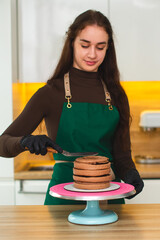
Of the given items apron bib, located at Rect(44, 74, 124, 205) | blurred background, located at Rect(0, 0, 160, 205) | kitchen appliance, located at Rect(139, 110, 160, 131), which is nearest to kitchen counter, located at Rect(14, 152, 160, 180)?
blurred background, located at Rect(0, 0, 160, 205)

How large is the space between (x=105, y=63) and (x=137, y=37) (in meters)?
1.06

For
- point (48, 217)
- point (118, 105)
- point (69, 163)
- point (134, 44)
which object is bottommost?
point (48, 217)

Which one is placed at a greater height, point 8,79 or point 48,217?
point 8,79

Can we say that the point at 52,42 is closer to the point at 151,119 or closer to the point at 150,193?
the point at 151,119

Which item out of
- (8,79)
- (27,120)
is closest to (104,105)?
(27,120)

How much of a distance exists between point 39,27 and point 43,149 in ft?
5.47

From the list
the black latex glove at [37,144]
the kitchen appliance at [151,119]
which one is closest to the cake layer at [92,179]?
the black latex glove at [37,144]

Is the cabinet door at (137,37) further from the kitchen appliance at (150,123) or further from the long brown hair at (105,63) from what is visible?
the long brown hair at (105,63)

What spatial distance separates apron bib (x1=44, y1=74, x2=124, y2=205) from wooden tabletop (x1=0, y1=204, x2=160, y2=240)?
24 centimetres

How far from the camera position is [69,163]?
5.25ft

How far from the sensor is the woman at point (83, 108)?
5.10ft

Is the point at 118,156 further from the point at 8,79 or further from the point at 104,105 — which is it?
the point at 8,79

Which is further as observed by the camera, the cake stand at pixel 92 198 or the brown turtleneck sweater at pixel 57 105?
the brown turtleneck sweater at pixel 57 105

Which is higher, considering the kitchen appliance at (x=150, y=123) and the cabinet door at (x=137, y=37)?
the cabinet door at (x=137, y=37)
